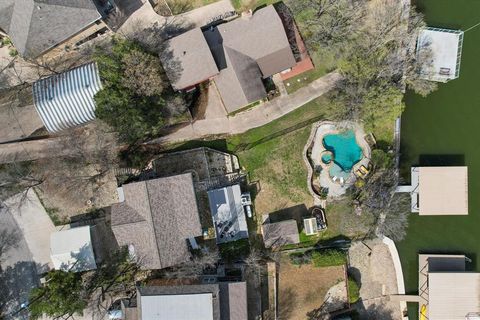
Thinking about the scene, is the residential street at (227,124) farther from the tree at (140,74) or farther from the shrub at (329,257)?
the shrub at (329,257)

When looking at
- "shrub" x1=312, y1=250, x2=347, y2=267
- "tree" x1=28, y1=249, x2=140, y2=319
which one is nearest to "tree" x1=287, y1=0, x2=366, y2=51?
"shrub" x1=312, y1=250, x2=347, y2=267

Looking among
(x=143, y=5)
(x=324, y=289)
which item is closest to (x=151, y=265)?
(x=324, y=289)

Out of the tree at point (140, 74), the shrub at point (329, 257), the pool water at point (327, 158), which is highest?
the tree at point (140, 74)

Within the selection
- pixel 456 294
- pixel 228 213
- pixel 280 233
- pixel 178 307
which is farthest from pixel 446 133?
pixel 178 307

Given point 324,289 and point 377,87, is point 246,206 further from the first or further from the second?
point 377,87

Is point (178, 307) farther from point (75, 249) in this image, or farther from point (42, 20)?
point (42, 20)

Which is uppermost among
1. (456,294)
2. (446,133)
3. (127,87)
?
(127,87)

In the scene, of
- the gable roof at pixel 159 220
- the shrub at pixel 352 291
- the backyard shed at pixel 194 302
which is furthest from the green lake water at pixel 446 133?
the gable roof at pixel 159 220
